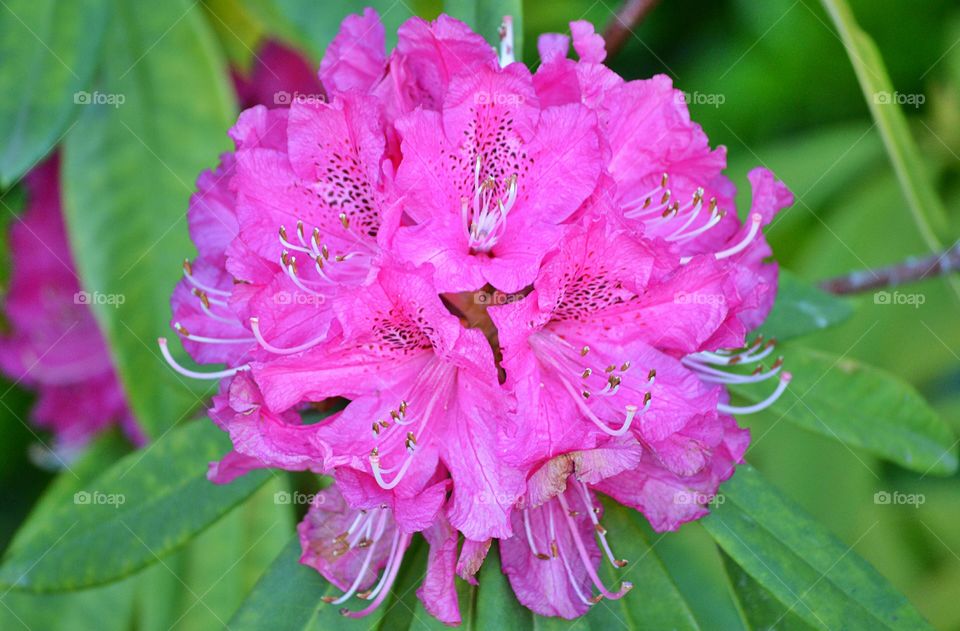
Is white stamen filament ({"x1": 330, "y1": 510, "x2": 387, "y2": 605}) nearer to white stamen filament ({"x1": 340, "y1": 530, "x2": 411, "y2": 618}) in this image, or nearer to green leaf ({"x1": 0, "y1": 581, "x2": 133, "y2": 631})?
white stamen filament ({"x1": 340, "y1": 530, "x2": 411, "y2": 618})

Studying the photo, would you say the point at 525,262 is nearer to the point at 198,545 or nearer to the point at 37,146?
the point at 37,146

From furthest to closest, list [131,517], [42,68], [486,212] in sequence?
[42,68]
[131,517]
[486,212]

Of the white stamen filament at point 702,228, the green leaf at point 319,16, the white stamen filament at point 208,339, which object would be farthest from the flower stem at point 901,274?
the white stamen filament at point 208,339

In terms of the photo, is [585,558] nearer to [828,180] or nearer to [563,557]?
[563,557]

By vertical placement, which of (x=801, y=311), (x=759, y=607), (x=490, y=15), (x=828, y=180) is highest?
(x=490, y=15)

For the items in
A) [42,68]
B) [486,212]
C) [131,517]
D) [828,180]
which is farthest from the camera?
[828,180]

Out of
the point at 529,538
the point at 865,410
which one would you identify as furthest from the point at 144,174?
the point at 865,410
